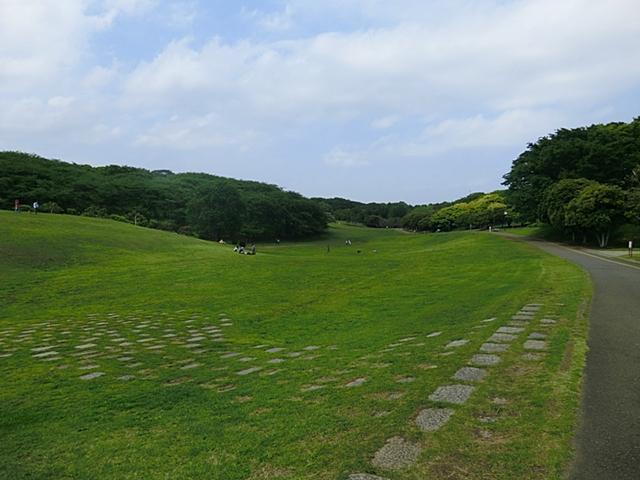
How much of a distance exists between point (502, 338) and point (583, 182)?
40852 millimetres

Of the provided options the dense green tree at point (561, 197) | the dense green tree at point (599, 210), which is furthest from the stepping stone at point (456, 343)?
the dense green tree at point (561, 197)

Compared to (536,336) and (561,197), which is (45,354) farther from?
(561,197)

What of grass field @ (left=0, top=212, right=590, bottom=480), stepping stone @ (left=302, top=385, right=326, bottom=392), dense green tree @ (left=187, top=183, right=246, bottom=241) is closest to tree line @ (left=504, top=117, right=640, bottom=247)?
grass field @ (left=0, top=212, right=590, bottom=480)

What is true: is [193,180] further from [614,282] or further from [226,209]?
[614,282]

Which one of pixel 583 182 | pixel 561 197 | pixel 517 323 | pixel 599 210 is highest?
pixel 583 182

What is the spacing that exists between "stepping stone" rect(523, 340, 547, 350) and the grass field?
15cm

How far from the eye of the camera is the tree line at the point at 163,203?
231ft

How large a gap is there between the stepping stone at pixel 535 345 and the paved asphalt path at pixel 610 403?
583 mm

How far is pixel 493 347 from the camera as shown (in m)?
6.34

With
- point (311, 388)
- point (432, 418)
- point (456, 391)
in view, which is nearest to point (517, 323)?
point (456, 391)

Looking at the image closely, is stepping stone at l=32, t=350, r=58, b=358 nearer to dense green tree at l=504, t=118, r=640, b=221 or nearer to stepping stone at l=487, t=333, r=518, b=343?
stepping stone at l=487, t=333, r=518, b=343

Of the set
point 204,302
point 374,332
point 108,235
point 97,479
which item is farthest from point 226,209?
point 97,479

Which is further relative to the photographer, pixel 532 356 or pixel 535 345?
pixel 535 345

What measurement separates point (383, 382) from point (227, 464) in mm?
2282
